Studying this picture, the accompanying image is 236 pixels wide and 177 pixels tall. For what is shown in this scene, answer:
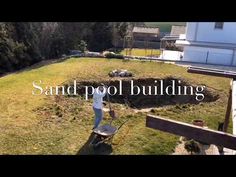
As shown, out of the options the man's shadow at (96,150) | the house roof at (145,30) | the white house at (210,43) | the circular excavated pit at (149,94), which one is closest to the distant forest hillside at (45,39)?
the house roof at (145,30)

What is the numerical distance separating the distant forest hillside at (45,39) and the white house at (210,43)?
5.39m

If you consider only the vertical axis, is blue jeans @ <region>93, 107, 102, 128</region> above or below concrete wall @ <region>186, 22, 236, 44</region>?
below

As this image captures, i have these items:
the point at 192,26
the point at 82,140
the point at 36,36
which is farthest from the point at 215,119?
the point at 36,36

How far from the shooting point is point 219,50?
20.8 metres

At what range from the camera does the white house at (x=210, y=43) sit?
816 inches

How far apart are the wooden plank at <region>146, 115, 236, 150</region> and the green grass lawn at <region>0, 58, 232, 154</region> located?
16.5ft

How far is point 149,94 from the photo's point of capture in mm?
13445

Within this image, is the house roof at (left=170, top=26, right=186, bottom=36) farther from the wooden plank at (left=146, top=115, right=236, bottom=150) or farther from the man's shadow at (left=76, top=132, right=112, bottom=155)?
the wooden plank at (left=146, top=115, right=236, bottom=150)

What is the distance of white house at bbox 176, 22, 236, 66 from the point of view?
20.7m

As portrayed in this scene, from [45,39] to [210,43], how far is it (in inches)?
493

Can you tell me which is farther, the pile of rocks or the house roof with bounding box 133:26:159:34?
the house roof with bounding box 133:26:159:34

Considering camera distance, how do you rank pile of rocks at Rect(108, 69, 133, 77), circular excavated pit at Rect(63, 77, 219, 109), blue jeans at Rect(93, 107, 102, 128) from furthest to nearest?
pile of rocks at Rect(108, 69, 133, 77)
circular excavated pit at Rect(63, 77, 219, 109)
blue jeans at Rect(93, 107, 102, 128)

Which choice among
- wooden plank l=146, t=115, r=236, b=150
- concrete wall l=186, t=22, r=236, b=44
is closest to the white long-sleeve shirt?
wooden plank l=146, t=115, r=236, b=150
